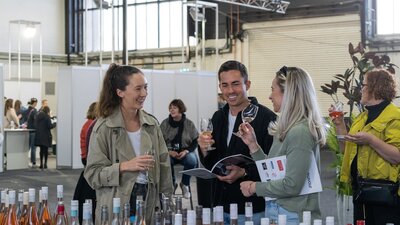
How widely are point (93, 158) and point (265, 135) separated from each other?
777 mm

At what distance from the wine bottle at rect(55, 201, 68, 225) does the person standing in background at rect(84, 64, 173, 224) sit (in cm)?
21

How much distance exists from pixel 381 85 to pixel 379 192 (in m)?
0.55

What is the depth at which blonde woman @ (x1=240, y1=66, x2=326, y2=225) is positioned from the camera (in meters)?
2.46

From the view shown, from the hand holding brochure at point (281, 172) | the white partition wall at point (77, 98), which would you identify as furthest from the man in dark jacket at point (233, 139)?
the white partition wall at point (77, 98)

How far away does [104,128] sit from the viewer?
2623mm

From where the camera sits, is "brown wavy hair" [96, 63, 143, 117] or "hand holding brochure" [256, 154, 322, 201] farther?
"brown wavy hair" [96, 63, 143, 117]

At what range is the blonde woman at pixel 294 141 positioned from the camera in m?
2.46

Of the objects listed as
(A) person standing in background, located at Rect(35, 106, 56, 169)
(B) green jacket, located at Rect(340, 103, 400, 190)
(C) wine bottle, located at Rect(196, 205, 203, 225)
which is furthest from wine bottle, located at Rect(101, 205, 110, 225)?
(A) person standing in background, located at Rect(35, 106, 56, 169)

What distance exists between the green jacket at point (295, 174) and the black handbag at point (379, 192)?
0.80m

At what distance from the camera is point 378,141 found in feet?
10.7

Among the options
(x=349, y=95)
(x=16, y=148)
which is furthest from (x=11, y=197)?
(x=16, y=148)

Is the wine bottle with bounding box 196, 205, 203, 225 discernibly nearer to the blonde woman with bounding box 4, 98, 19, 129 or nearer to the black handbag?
the black handbag

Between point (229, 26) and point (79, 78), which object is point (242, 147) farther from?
point (229, 26)

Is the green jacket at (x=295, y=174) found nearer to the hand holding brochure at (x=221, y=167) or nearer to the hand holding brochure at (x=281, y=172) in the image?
the hand holding brochure at (x=281, y=172)
